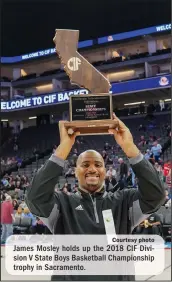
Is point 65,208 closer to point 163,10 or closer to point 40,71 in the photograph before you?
point 163,10

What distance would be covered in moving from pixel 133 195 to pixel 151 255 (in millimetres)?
2015

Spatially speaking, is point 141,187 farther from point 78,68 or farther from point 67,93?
point 67,93

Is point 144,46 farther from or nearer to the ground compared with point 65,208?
farther from the ground

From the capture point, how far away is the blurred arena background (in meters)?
23.1

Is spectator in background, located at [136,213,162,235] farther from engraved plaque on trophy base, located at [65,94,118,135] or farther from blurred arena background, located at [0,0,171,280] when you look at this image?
blurred arena background, located at [0,0,171,280]

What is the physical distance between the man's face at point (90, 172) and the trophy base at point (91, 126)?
0.69 feet

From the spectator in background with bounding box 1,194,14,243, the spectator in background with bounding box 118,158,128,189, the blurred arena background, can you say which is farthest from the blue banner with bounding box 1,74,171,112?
the spectator in background with bounding box 1,194,14,243

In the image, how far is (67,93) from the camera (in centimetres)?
2461

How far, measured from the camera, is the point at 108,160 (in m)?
16.0

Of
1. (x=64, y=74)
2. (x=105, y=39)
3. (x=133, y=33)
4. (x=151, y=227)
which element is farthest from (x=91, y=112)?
(x=105, y=39)

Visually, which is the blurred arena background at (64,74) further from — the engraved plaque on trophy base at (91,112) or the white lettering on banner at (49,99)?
the engraved plaque on trophy base at (91,112)

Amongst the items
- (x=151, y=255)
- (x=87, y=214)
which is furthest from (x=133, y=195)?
(x=151, y=255)

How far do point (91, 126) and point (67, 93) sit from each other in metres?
22.2

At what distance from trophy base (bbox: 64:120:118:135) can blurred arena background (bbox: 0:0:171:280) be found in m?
17.8
